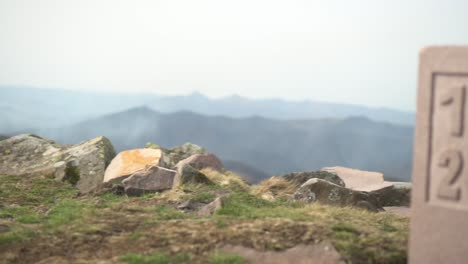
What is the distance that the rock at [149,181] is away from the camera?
13766 millimetres

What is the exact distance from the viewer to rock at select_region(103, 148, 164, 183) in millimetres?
15538

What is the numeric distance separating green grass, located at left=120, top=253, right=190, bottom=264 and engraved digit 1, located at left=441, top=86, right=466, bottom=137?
3.66 metres

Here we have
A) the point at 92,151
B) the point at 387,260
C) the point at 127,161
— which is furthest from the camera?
the point at 92,151

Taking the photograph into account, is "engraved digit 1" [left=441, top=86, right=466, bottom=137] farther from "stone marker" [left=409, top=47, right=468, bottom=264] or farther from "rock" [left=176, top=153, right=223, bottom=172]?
"rock" [left=176, top=153, right=223, bottom=172]

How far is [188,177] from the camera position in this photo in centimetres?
1391

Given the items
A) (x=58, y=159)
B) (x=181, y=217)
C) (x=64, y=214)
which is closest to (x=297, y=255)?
(x=181, y=217)

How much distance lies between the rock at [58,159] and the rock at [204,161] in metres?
2.46

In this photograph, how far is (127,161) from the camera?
16188 mm

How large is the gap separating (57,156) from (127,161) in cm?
284

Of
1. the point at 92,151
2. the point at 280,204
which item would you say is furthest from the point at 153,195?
the point at 92,151

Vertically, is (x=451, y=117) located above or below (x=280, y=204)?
above

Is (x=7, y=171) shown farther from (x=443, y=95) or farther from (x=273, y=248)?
(x=443, y=95)

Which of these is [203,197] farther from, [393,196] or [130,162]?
[393,196]

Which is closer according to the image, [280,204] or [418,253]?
[418,253]
